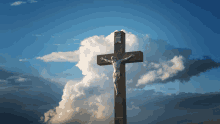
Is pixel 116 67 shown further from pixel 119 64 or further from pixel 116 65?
pixel 119 64

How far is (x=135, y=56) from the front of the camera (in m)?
10.9

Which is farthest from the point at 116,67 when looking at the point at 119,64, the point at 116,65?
the point at 119,64

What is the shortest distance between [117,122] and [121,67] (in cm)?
288

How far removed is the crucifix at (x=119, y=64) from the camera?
10250 millimetres

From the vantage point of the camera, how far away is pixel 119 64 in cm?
1110

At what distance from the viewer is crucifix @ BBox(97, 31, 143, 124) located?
33.6 feet

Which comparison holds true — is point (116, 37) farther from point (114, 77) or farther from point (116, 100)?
point (116, 100)

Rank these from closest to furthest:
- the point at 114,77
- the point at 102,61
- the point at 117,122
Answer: the point at 117,122 → the point at 114,77 → the point at 102,61

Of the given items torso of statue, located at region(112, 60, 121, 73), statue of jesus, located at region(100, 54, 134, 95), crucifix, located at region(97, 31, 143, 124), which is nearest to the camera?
crucifix, located at region(97, 31, 143, 124)

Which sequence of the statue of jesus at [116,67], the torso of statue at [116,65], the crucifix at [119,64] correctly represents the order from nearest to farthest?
1. the crucifix at [119,64]
2. the statue of jesus at [116,67]
3. the torso of statue at [116,65]

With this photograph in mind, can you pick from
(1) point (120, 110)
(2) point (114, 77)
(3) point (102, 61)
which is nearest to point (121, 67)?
(2) point (114, 77)

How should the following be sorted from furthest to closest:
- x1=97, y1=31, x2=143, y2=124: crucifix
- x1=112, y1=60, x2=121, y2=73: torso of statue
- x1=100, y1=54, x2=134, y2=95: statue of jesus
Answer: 1. x1=112, y1=60, x2=121, y2=73: torso of statue
2. x1=100, y1=54, x2=134, y2=95: statue of jesus
3. x1=97, y1=31, x2=143, y2=124: crucifix

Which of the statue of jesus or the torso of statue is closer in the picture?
the statue of jesus

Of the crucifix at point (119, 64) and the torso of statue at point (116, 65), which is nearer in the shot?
the crucifix at point (119, 64)
